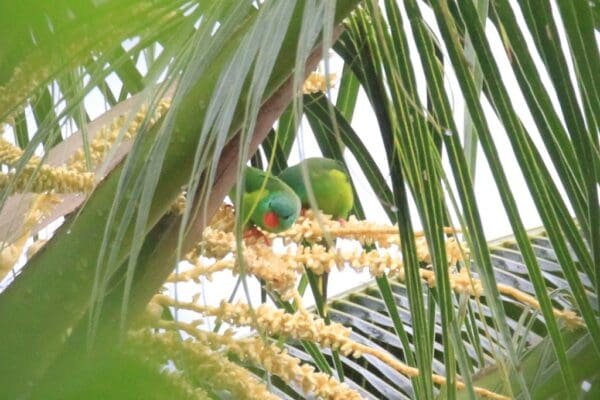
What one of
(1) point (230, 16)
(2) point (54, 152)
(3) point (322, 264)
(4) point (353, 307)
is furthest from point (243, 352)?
(4) point (353, 307)

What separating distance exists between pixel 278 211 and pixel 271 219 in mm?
13

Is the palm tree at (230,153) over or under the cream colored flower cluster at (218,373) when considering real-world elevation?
over

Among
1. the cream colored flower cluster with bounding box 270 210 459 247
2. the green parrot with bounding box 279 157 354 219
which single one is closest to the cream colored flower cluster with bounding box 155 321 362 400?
the cream colored flower cluster with bounding box 270 210 459 247

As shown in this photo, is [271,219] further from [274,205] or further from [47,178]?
[47,178]

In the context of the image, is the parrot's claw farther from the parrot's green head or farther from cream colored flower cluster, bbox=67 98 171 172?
cream colored flower cluster, bbox=67 98 171 172

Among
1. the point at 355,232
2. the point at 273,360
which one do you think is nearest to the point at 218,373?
the point at 273,360

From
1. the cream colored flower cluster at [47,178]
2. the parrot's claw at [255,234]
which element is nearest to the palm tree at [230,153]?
the cream colored flower cluster at [47,178]

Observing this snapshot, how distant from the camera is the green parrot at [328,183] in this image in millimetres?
986

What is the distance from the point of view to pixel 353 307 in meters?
1.47

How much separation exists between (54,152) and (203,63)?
31 cm

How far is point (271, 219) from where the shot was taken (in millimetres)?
914

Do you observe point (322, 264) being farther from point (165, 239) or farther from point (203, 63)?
point (203, 63)

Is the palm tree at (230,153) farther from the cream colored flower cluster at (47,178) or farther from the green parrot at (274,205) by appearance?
the green parrot at (274,205)

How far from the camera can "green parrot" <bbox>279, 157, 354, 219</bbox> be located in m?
0.99
